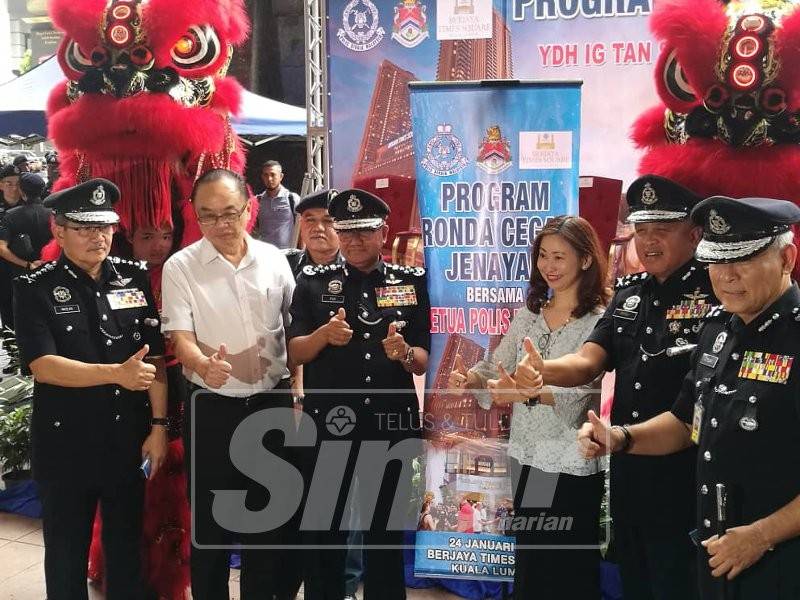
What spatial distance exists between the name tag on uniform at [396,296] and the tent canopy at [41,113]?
5.18 m

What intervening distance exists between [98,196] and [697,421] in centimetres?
220

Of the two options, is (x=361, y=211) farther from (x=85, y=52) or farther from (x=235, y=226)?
(x=85, y=52)

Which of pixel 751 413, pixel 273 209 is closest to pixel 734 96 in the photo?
pixel 751 413

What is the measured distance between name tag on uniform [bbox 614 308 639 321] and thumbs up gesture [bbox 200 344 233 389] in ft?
4.35

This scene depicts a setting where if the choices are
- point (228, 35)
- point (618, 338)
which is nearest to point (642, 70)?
point (618, 338)

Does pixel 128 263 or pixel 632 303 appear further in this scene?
pixel 128 263

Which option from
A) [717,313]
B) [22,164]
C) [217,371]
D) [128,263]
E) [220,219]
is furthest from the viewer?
[22,164]

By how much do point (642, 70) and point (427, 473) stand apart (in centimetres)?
203

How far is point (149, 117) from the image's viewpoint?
11.0 feet

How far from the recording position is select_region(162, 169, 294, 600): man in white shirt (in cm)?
298

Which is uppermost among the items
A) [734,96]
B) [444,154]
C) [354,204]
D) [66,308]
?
[734,96]

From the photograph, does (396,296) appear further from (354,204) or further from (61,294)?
(61,294)

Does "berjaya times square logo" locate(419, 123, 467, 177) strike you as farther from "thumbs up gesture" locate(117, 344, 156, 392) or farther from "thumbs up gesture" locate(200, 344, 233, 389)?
"thumbs up gesture" locate(117, 344, 156, 392)

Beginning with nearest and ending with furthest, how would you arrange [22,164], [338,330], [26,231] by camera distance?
1. [338,330]
2. [26,231]
3. [22,164]
